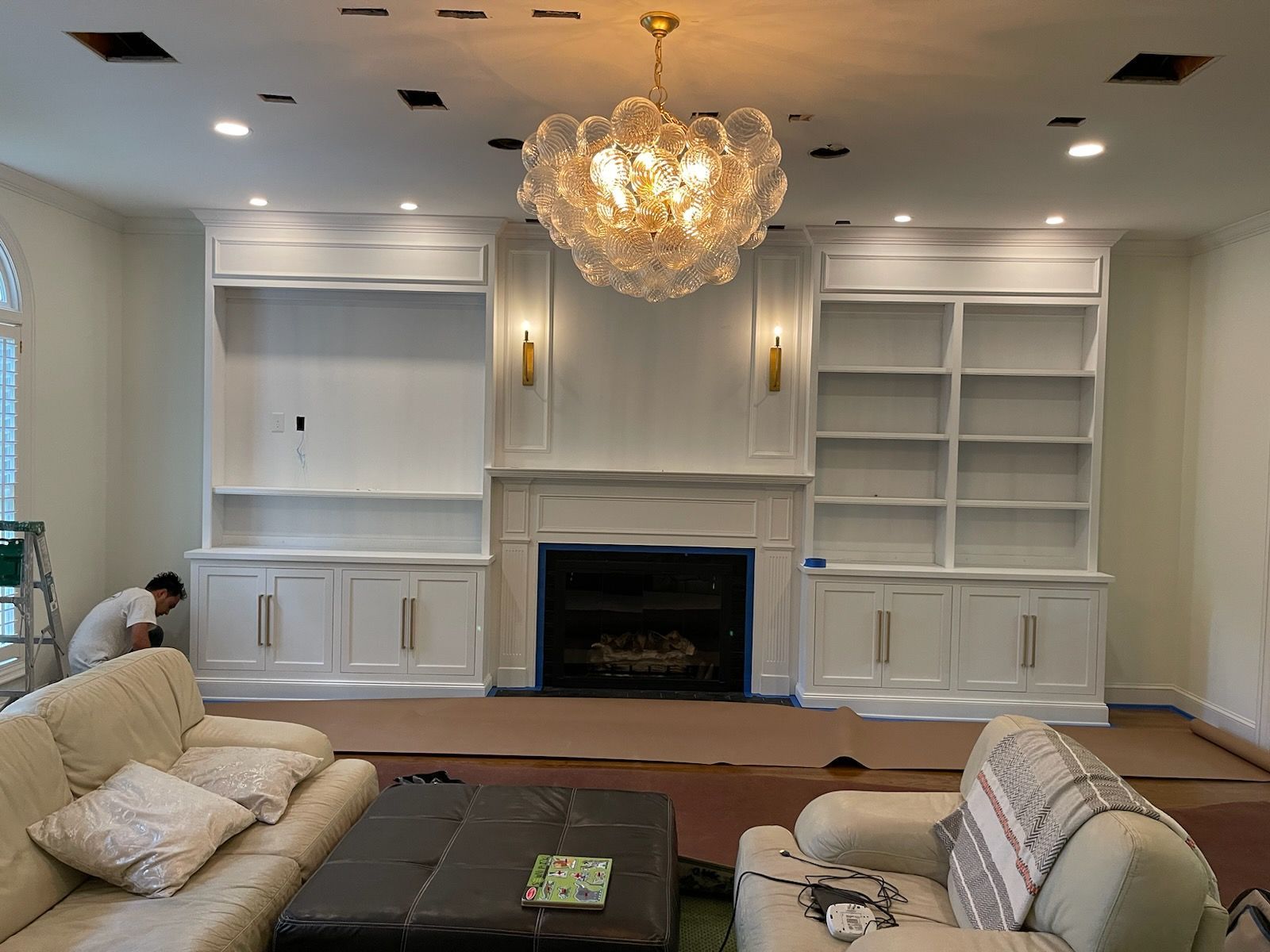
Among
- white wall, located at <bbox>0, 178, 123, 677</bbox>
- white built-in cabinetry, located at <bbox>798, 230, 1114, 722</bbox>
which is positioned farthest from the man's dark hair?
white built-in cabinetry, located at <bbox>798, 230, 1114, 722</bbox>

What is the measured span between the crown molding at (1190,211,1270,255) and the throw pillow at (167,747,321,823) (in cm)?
527

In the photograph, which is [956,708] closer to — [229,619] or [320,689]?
[320,689]

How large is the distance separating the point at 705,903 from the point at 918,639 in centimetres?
270

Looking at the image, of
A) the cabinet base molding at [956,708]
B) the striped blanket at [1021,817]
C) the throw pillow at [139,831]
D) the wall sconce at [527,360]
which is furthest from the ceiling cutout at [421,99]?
the cabinet base molding at [956,708]

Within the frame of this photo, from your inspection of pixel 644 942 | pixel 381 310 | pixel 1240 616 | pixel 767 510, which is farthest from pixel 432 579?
pixel 1240 616

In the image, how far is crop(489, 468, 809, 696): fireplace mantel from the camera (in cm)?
559

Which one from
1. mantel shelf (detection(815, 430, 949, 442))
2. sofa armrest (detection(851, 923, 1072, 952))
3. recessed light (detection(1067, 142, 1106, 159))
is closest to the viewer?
sofa armrest (detection(851, 923, 1072, 952))

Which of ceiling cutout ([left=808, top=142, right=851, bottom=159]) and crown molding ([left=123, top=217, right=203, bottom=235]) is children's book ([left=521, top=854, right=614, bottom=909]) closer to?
ceiling cutout ([left=808, top=142, right=851, bottom=159])

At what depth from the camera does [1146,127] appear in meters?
3.52

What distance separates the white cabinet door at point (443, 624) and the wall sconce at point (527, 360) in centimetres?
120

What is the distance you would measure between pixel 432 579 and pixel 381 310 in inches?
66.1

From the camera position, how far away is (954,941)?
1900 mm

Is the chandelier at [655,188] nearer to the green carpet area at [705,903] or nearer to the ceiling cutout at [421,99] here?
the ceiling cutout at [421,99]

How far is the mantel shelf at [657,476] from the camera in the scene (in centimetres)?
547
